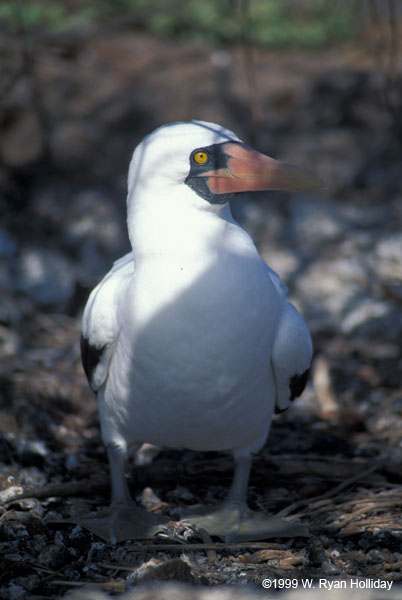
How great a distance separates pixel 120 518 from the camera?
3.25 metres

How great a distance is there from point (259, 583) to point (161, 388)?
0.86m

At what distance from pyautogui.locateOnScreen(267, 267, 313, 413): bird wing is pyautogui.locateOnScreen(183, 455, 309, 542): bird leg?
0.43 meters

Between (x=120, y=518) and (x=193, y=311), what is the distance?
3.76 feet

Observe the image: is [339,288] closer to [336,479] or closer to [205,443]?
[336,479]

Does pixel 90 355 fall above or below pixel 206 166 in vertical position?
below

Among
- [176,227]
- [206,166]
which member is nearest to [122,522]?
[176,227]

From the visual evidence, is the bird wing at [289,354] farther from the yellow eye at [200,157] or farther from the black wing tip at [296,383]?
the yellow eye at [200,157]

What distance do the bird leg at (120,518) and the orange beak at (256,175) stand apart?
4.74ft

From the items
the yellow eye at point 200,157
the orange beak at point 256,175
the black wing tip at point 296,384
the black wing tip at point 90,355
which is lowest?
the black wing tip at point 296,384

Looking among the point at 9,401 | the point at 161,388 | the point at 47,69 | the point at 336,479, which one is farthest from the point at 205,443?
the point at 47,69

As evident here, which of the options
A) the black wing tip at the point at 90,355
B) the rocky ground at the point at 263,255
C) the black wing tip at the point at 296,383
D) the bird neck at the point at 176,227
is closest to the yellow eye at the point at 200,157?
the bird neck at the point at 176,227

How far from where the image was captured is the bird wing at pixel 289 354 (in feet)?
10.3

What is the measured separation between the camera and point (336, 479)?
147 inches

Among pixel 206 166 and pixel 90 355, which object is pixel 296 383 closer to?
pixel 90 355
